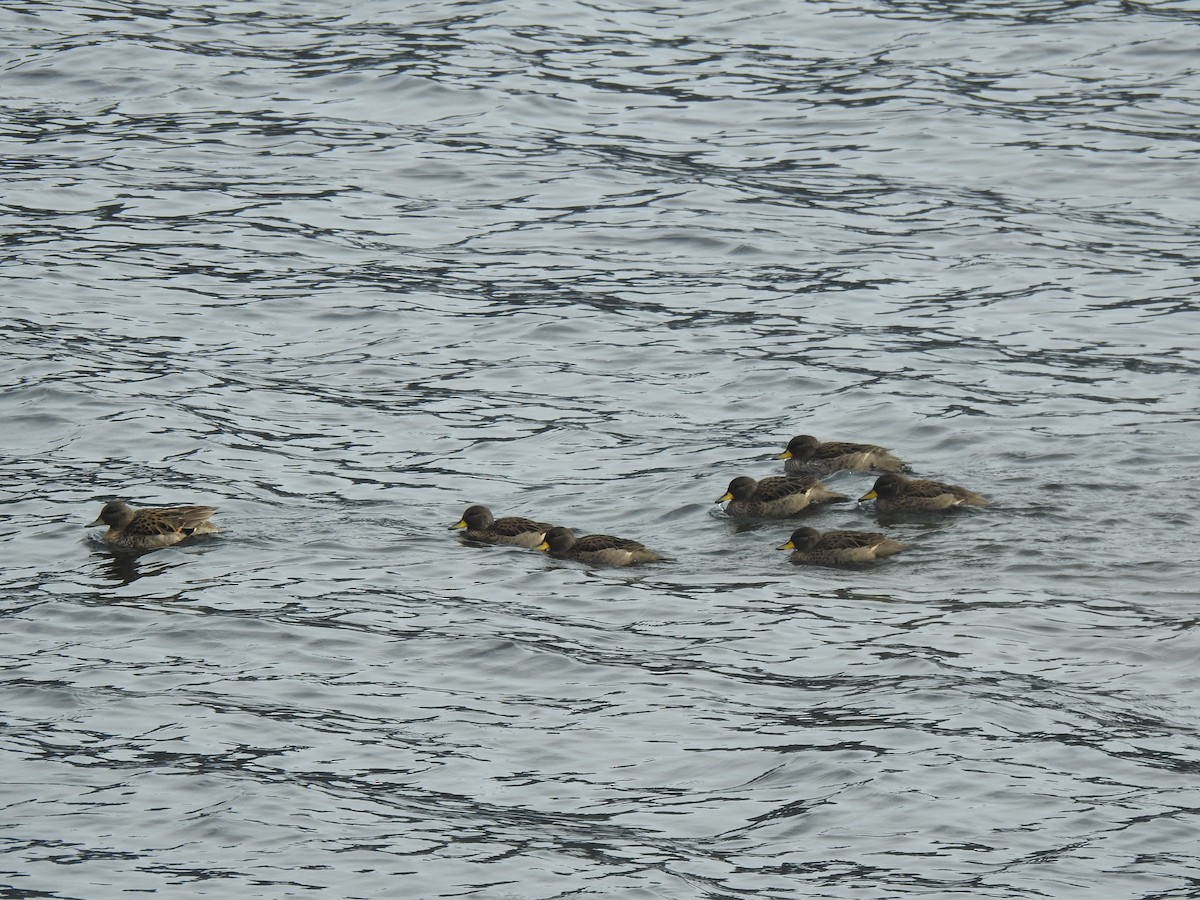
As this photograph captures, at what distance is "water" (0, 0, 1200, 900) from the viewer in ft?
33.9

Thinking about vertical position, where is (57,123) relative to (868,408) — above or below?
above

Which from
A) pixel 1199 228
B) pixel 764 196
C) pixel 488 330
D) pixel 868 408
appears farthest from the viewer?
pixel 764 196

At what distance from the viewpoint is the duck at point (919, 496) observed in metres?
15.1

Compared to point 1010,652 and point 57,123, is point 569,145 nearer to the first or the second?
point 57,123

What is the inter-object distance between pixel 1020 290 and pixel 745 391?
13.5ft

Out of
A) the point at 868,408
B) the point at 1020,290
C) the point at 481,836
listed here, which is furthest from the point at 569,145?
the point at 481,836

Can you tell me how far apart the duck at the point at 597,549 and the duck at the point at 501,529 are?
12 centimetres

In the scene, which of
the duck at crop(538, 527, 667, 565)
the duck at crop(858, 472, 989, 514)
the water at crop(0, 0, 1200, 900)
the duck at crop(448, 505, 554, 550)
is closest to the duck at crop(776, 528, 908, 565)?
the water at crop(0, 0, 1200, 900)

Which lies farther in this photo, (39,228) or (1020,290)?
(39,228)

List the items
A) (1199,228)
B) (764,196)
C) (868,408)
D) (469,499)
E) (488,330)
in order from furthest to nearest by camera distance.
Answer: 1. (764,196)
2. (1199,228)
3. (488,330)
4. (868,408)
5. (469,499)

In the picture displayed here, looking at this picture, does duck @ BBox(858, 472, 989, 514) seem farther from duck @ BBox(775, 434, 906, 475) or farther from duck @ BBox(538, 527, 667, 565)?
duck @ BBox(538, 527, 667, 565)

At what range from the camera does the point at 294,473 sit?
16.6m

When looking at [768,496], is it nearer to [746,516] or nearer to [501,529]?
[746,516]

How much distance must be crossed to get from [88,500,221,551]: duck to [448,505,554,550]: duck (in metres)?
2.11
